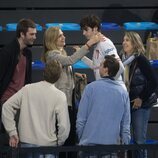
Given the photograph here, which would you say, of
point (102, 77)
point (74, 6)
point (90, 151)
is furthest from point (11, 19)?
point (90, 151)

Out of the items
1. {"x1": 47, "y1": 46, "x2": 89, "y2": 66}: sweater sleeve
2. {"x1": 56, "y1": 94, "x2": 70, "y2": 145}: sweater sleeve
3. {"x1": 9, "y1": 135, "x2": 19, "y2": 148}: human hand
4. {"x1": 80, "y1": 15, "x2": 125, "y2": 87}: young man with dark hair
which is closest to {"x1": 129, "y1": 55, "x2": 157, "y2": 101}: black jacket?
{"x1": 80, "y1": 15, "x2": 125, "y2": 87}: young man with dark hair

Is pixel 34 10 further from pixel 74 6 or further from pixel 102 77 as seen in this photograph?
pixel 102 77

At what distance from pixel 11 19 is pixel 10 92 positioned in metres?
2.73

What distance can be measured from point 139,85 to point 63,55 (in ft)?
2.87

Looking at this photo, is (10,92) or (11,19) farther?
(11,19)

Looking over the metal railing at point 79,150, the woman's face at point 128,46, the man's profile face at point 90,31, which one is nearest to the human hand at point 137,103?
the woman's face at point 128,46

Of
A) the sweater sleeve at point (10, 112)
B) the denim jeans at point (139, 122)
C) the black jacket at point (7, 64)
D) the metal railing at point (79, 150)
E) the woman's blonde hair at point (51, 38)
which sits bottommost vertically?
the denim jeans at point (139, 122)

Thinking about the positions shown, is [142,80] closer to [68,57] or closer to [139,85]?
[139,85]

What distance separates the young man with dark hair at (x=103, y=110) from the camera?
18.8 feet

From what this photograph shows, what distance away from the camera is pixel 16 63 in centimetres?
625

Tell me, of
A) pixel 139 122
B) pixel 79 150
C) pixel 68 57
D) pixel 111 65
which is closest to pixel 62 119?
pixel 79 150

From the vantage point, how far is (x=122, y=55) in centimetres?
706

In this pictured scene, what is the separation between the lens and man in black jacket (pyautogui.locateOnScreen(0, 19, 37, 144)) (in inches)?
245

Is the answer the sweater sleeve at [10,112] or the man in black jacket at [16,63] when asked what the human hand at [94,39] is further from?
the sweater sleeve at [10,112]
